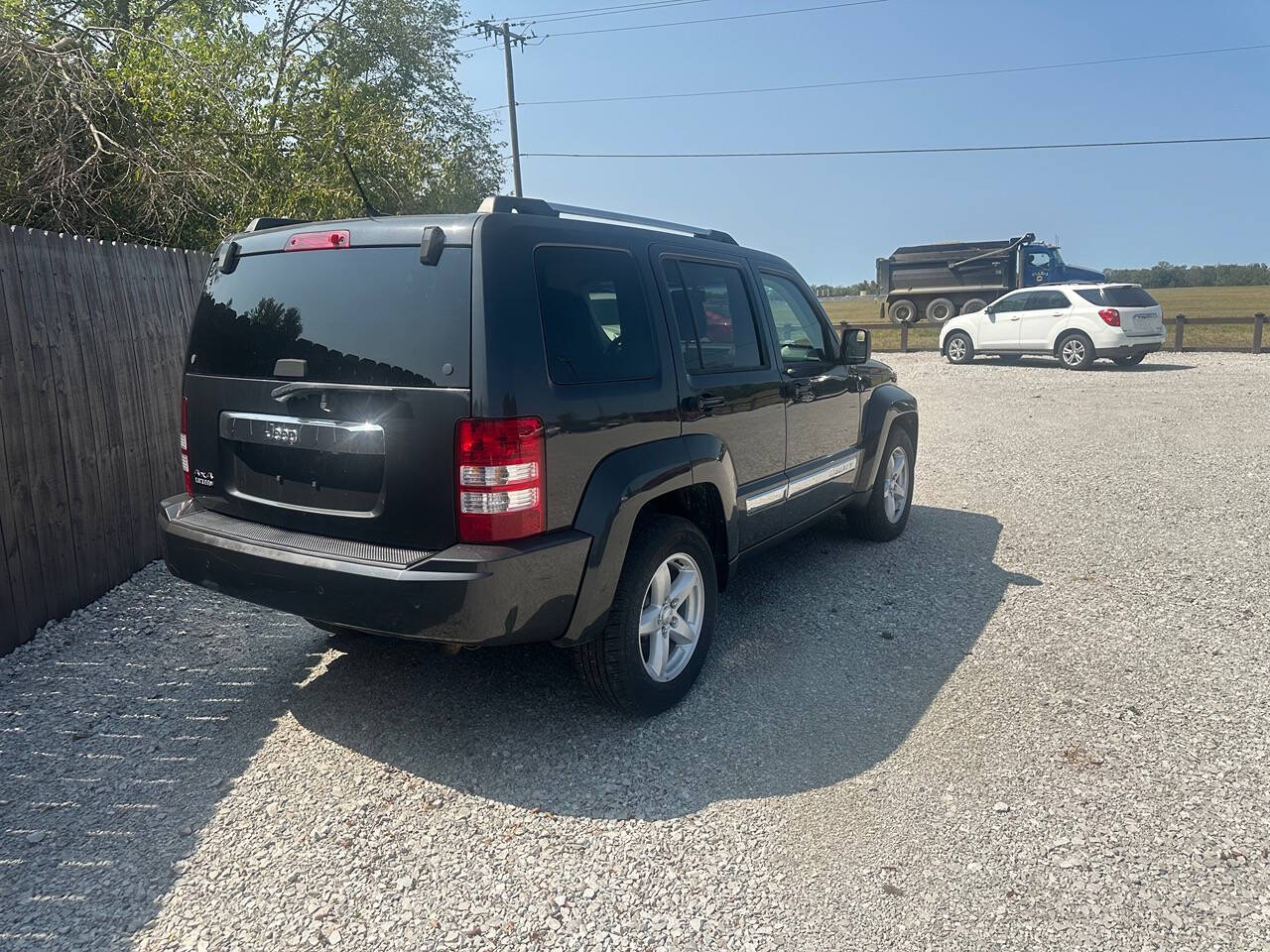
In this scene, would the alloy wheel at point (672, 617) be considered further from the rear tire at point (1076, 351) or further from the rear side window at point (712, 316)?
the rear tire at point (1076, 351)

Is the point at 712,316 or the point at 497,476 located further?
the point at 712,316

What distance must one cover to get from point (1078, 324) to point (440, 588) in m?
18.3

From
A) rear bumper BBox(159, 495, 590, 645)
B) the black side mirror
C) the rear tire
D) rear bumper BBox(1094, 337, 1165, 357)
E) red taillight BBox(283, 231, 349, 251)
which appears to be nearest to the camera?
rear bumper BBox(159, 495, 590, 645)

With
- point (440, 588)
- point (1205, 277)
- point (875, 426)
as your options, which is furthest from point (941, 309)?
point (1205, 277)

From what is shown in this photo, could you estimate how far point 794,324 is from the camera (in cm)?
506

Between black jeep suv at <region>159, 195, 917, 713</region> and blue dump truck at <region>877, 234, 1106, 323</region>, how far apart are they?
25725 mm

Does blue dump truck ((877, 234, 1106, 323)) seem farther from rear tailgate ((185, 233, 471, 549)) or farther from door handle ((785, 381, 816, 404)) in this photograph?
rear tailgate ((185, 233, 471, 549))

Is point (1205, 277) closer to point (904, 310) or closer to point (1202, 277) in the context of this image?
point (1202, 277)

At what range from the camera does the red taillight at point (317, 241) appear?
328cm

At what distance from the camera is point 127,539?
532 centimetres

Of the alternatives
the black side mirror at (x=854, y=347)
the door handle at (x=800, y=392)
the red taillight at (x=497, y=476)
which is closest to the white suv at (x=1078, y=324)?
the black side mirror at (x=854, y=347)

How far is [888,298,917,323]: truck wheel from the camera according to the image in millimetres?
30141

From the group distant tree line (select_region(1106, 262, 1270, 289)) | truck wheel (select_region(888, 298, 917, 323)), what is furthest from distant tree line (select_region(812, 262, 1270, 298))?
truck wheel (select_region(888, 298, 917, 323))

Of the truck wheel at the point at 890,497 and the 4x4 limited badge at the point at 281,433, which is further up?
the 4x4 limited badge at the point at 281,433
